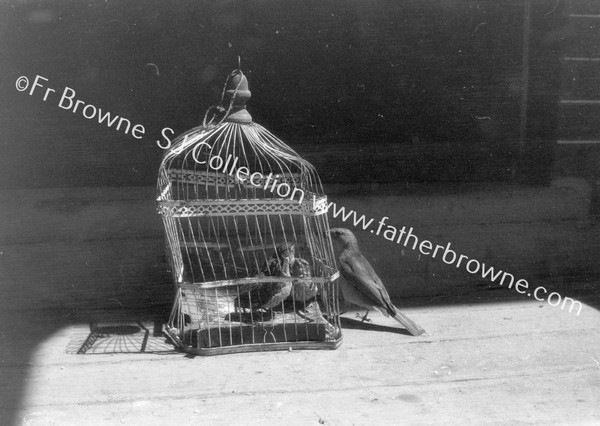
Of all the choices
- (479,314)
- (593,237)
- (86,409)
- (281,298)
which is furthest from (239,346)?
(593,237)

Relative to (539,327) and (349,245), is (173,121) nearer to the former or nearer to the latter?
(349,245)

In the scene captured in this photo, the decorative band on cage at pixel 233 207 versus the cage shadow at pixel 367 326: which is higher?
the decorative band on cage at pixel 233 207

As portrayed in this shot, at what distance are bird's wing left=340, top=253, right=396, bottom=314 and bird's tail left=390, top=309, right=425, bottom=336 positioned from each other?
3cm

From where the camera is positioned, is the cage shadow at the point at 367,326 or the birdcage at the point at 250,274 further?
the cage shadow at the point at 367,326

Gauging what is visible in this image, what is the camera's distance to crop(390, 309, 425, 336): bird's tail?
18.3 feet

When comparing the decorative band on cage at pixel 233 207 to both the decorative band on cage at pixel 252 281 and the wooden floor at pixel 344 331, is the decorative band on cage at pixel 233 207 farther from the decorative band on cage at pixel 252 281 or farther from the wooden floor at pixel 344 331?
the wooden floor at pixel 344 331

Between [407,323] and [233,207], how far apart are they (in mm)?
1573

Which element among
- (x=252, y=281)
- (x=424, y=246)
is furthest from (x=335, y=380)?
(x=424, y=246)

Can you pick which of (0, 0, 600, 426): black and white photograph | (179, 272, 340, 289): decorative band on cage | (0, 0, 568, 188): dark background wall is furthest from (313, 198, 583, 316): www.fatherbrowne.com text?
(179, 272, 340, 289): decorative band on cage

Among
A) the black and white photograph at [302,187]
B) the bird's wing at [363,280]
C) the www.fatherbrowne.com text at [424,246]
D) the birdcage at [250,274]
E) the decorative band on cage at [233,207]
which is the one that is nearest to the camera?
the decorative band on cage at [233,207]

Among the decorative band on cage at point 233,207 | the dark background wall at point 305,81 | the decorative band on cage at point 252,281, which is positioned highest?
the dark background wall at point 305,81

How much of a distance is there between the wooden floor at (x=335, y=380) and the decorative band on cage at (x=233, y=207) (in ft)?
3.08

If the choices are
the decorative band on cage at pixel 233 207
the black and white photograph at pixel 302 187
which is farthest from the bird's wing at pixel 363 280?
the decorative band on cage at pixel 233 207

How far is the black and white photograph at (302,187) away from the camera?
525cm
